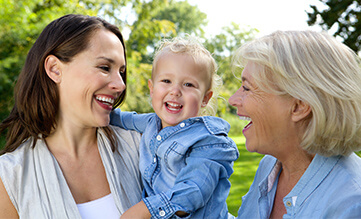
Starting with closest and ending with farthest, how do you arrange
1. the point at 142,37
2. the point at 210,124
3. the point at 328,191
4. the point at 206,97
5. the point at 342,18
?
the point at 328,191, the point at 210,124, the point at 206,97, the point at 342,18, the point at 142,37

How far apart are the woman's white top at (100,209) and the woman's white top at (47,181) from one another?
53 millimetres

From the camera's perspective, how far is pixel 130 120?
2.80 meters

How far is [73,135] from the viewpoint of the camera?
256 cm

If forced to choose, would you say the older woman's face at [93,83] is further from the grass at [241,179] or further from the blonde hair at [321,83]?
the grass at [241,179]

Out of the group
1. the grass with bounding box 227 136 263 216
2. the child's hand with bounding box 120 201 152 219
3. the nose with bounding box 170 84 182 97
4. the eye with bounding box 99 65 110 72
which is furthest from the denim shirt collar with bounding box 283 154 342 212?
the grass with bounding box 227 136 263 216

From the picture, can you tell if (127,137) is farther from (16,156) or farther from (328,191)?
(328,191)

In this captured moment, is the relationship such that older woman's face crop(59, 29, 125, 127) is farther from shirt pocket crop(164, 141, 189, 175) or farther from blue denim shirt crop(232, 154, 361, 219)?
blue denim shirt crop(232, 154, 361, 219)

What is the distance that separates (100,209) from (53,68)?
0.98 metres

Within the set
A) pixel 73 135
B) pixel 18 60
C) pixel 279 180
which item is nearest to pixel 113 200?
pixel 73 135

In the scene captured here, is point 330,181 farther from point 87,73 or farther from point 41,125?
point 41,125

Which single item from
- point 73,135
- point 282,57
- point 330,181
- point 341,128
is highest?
point 282,57

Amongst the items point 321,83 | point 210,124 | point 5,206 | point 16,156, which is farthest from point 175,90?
point 5,206

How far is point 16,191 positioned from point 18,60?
7.00 meters

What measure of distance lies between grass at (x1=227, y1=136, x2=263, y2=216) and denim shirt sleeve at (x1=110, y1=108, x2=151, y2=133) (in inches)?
119
